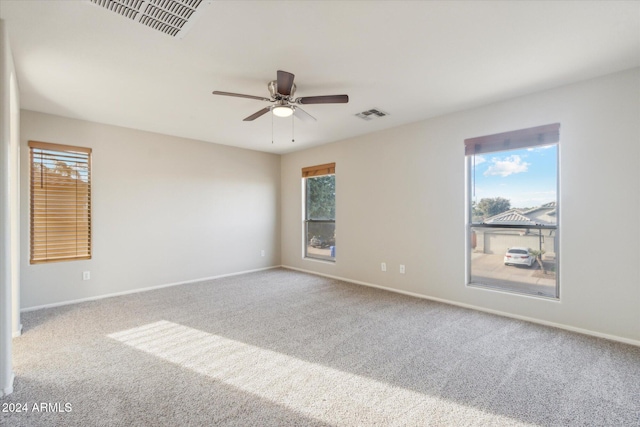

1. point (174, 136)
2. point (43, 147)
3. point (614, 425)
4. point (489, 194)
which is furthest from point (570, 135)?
point (43, 147)

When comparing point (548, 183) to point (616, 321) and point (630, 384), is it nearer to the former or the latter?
point (616, 321)

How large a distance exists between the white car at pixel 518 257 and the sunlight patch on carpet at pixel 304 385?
87.1 inches

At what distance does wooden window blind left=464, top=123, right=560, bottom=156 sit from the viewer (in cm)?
316

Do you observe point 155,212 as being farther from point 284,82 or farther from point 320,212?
point 284,82

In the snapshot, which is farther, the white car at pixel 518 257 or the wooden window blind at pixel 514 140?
the white car at pixel 518 257

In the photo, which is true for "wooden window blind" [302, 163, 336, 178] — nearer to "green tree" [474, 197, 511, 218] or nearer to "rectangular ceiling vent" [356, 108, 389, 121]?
"rectangular ceiling vent" [356, 108, 389, 121]

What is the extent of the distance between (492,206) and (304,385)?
304 centimetres

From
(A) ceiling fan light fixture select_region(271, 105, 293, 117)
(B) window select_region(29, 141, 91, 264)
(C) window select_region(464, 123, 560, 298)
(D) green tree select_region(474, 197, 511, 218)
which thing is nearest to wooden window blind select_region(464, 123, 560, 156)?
(C) window select_region(464, 123, 560, 298)

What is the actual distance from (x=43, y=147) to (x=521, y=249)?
602 centimetres

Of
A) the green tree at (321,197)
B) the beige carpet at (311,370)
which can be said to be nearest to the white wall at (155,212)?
the beige carpet at (311,370)

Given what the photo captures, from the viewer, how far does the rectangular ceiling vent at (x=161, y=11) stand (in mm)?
1857

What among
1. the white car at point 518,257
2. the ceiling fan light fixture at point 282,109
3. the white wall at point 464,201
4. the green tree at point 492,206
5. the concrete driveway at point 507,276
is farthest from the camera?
the green tree at point 492,206

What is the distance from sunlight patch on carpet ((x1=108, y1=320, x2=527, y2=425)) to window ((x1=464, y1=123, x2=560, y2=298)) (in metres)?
2.19

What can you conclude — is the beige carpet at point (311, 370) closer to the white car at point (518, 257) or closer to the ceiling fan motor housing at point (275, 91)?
the white car at point (518, 257)
